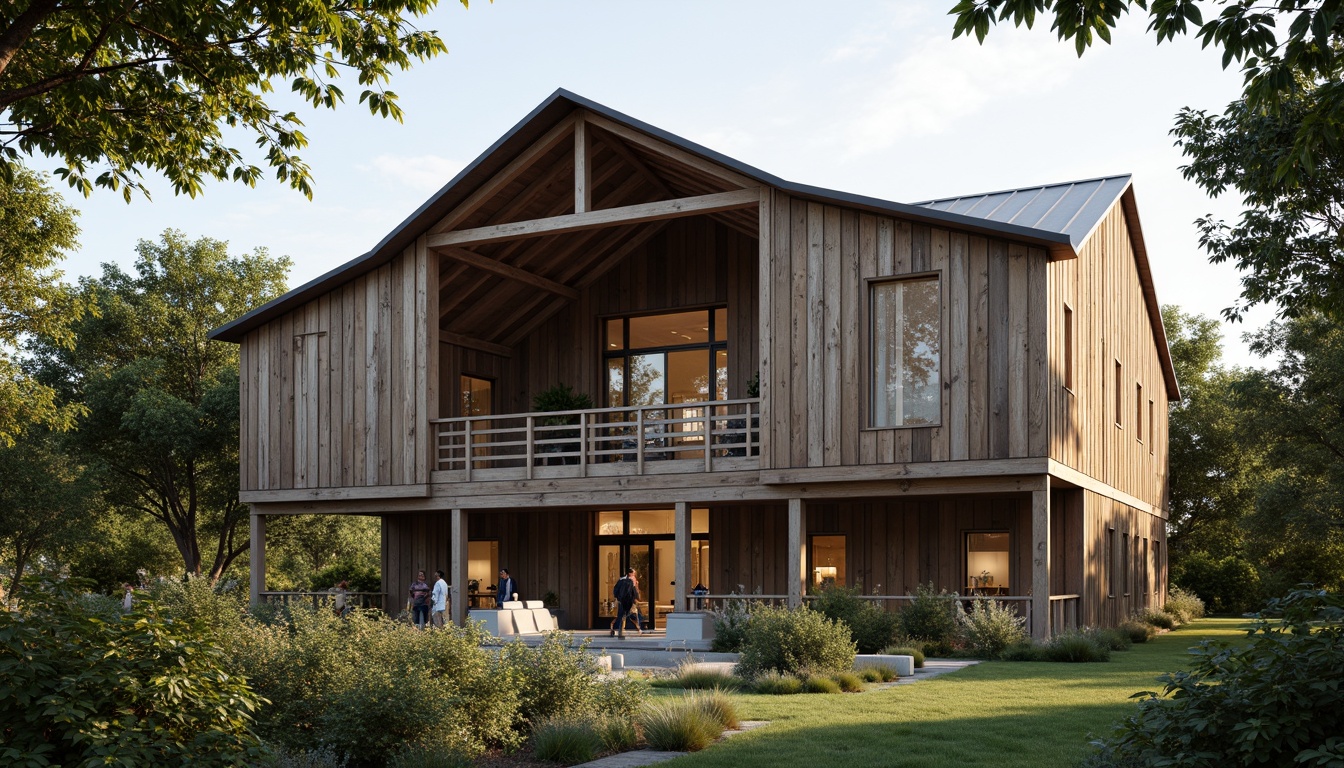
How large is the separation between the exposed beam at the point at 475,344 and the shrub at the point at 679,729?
54.5ft

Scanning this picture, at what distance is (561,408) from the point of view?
24922mm

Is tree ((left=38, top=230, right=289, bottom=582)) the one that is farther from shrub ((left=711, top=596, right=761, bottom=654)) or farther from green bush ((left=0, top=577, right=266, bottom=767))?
green bush ((left=0, top=577, right=266, bottom=767))

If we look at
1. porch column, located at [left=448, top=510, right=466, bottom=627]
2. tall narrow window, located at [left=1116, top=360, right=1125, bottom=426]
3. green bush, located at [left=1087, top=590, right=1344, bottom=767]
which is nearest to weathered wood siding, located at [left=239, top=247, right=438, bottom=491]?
porch column, located at [left=448, top=510, right=466, bottom=627]

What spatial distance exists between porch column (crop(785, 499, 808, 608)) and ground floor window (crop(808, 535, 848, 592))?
10.8 feet

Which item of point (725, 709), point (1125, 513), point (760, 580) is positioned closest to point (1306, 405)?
point (1125, 513)

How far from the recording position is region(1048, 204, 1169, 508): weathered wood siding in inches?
794

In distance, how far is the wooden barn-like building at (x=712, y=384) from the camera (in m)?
19.6

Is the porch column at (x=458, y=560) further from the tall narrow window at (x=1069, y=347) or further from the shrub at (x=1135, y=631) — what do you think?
the shrub at (x=1135, y=631)

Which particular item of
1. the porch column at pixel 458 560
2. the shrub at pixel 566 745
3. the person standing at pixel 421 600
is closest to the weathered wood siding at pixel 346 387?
the porch column at pixel 458 560

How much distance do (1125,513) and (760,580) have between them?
29.5ft

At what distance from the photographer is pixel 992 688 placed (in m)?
13.6

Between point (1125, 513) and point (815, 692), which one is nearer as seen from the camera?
point (815, 692)

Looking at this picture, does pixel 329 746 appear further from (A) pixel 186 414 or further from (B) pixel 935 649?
(A) pixel 186 414

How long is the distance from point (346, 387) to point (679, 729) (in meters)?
16.1
